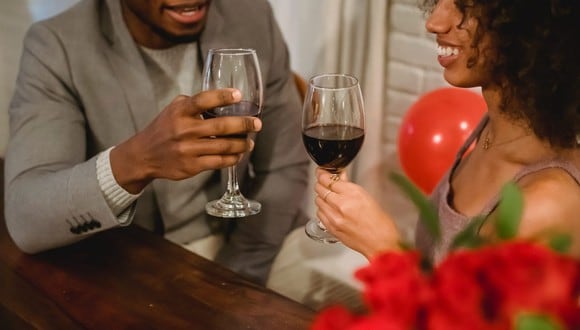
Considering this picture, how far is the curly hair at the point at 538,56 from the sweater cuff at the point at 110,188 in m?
0.64

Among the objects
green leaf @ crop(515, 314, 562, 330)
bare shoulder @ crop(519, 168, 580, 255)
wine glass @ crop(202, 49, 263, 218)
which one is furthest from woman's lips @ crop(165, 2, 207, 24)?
green leaf @ crop(515, 314, 562, 330)

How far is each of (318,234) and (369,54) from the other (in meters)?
1.31

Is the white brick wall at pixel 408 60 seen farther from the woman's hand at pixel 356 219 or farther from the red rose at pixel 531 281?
the red rose at pixel 531 281

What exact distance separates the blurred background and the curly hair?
1.19 meters

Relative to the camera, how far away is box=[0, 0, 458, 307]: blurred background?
7.89 ft

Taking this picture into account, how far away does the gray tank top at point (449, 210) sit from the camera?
1132 millimetres

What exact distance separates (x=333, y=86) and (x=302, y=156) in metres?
0.67

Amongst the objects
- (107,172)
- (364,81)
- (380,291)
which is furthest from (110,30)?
(380,291)

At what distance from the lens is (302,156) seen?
1.92 meters

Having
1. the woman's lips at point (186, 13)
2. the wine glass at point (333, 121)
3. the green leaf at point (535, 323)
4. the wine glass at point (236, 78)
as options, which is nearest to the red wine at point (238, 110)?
the wine glass at point (236, 78)

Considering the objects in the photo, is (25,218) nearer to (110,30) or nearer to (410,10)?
(110,30)

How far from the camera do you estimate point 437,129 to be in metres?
1.92

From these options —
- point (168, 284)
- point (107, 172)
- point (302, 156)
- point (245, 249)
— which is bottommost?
point (245, 249)

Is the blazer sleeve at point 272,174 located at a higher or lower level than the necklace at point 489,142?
lower
